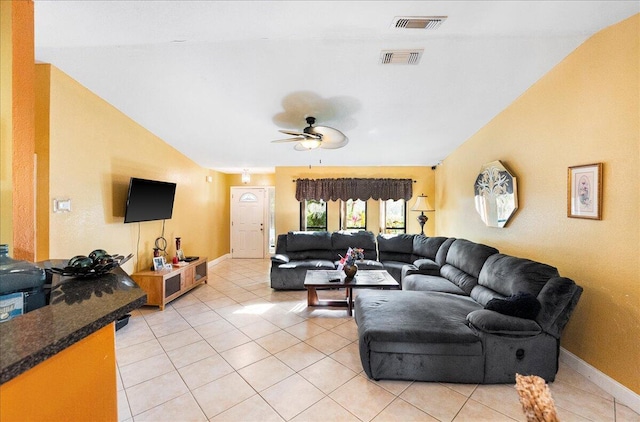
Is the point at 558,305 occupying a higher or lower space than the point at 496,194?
lower

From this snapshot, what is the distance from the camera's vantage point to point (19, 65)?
1.40 metres

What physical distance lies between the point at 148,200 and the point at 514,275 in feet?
14.0

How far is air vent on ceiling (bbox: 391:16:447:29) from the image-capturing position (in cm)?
179

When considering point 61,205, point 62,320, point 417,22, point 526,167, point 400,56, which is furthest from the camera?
point 526,167

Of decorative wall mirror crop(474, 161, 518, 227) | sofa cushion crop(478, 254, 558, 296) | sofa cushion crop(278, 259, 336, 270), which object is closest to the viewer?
sofa cushion crop(478, 254, 558, 296)

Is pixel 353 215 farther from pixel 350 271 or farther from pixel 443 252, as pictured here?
pixel 350 271

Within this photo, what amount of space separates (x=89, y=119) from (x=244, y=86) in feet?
5.63

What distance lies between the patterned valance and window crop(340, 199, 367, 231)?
1.07ft

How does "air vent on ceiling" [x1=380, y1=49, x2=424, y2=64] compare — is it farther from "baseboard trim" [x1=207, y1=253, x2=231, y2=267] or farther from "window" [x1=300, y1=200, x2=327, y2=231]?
"baseboard trim" [x1=207, y1=253, x2=231, y2=267]

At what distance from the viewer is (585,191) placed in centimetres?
209

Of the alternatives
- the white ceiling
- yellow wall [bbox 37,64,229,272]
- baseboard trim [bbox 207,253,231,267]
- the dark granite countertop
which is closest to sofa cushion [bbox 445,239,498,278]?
the white ceiling

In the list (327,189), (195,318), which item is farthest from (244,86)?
(327,189)

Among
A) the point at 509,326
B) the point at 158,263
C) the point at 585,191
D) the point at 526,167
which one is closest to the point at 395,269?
the point at 526,167

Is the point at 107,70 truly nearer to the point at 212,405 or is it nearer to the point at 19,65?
the point at 19,65
